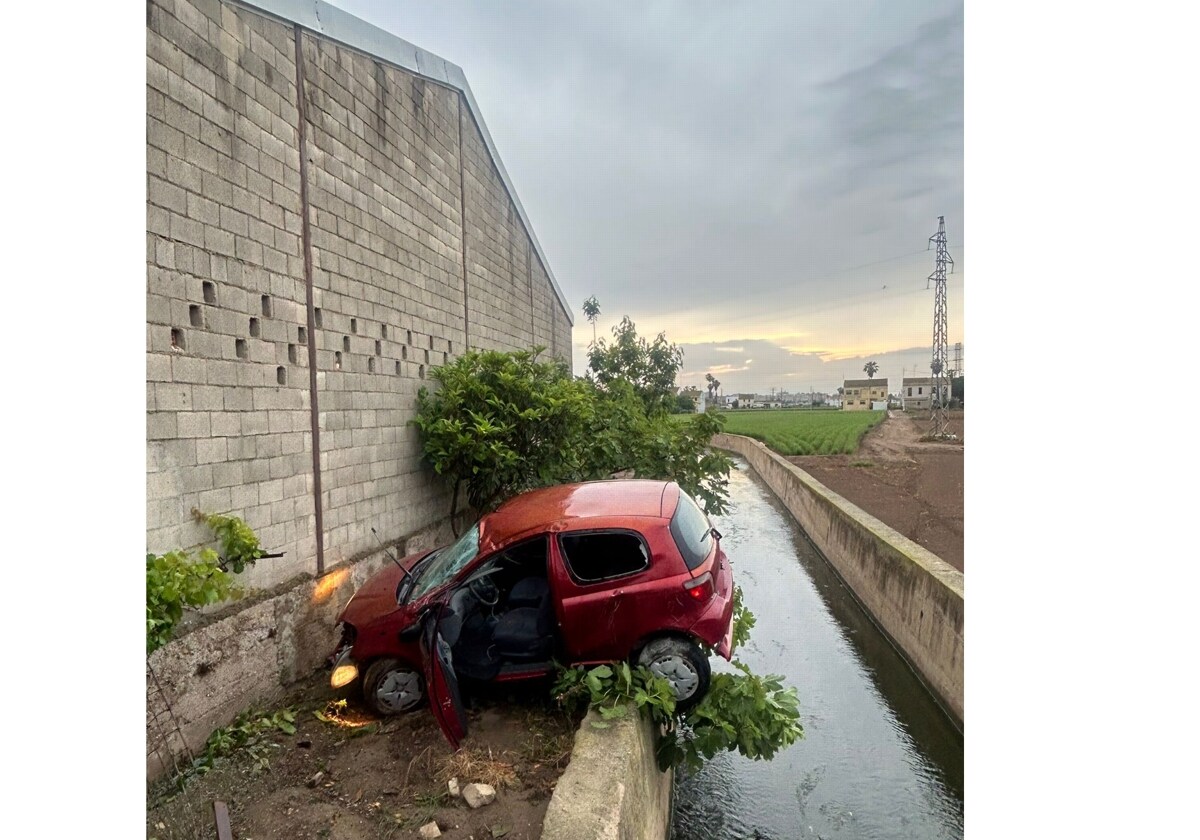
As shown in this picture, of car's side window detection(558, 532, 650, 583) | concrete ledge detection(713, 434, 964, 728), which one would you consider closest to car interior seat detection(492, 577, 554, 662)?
car's side window detection(558, 532, 650, 583)

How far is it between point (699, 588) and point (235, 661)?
326 centimetres

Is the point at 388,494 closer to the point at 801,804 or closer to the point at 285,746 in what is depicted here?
the point at 285,746

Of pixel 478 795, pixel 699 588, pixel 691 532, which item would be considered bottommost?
pixel 478 795

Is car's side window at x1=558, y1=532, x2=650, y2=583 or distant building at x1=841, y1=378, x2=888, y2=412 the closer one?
car's side window at x1=558, y1=532, x2=650, y2=583

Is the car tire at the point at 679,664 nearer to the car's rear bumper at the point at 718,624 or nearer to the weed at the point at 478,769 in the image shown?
the car's rear bumper at the point at 718,624

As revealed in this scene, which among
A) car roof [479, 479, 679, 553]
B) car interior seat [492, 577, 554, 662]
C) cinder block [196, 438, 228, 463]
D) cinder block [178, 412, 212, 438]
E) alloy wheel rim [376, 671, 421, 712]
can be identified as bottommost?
alloy wheel rim [376, 671, 421, 712]

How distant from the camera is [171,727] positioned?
152 inches

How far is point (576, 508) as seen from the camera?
4.50 metres

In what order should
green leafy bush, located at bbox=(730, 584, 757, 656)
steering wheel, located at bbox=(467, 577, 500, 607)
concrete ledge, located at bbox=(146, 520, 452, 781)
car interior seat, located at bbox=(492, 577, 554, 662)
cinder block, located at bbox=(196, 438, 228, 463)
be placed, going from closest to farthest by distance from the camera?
concrete ledge, located at bbox=(146, 520, 452, 781)
cinder block, located at bbox=(196, 438, 228, 463)
car interior seat, located at bbox=(492, 577, 554, 662)
steering wheel, located at bbox=(467, 577, 500, 607)
green leafy bush, located at bbox=(730, 584, 757, 656)

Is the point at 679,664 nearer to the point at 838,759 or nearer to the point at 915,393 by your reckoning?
the point at 838,759

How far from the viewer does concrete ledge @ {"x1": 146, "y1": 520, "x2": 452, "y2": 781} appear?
380 centimetres

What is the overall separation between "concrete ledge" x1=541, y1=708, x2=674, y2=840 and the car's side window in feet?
2.75

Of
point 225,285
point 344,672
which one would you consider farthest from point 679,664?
point 225,285

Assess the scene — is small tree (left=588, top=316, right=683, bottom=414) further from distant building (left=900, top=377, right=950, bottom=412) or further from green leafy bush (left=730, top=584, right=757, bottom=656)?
distant building (left=900, top=377, right=950, bottom=412)
